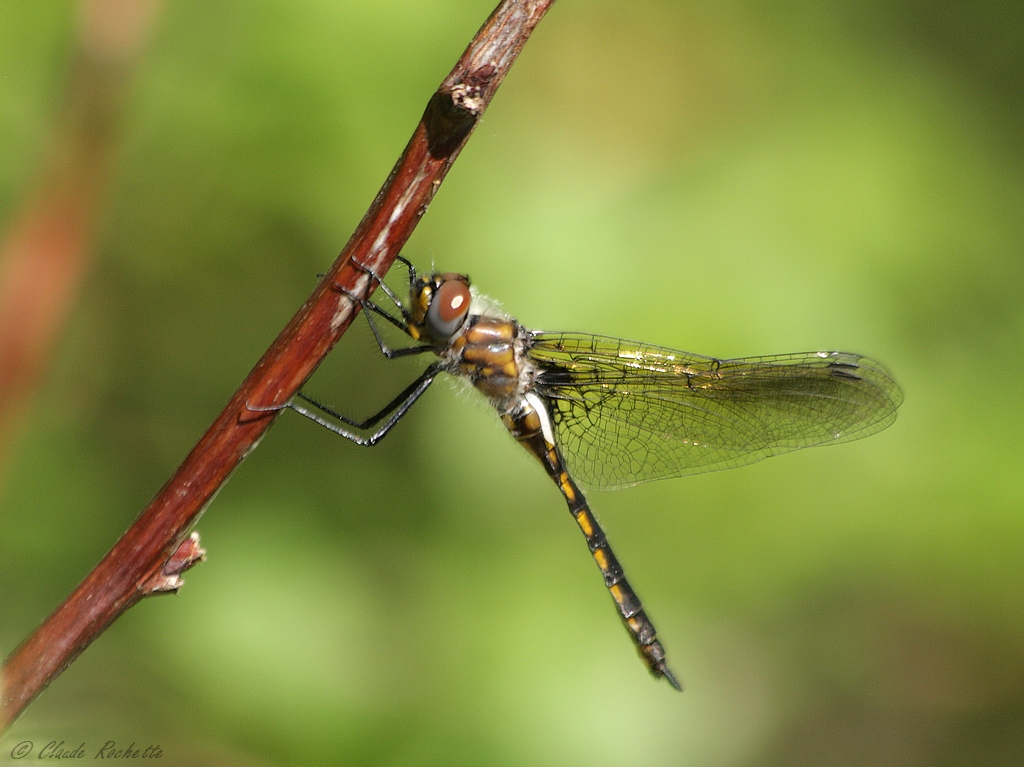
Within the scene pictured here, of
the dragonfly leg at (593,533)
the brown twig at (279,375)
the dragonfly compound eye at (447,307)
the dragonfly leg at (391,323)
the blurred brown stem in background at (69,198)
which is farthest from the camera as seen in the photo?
the dragonfly leg at (593,533)

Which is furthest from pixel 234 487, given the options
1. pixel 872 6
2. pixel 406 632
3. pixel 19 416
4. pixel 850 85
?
pixel 872 6

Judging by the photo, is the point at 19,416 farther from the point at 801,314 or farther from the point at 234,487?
the point at 801,314

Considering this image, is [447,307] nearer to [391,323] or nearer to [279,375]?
[391,323]

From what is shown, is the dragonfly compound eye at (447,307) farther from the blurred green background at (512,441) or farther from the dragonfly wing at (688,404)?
the dragonfly wing at (688,404)

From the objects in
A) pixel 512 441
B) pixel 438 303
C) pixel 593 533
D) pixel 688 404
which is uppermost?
pixel 688 404

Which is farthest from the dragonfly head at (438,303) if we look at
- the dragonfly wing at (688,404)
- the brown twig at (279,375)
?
the brown twig at (279,375)

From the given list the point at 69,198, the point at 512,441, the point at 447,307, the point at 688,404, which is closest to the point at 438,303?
the point at 447,307
